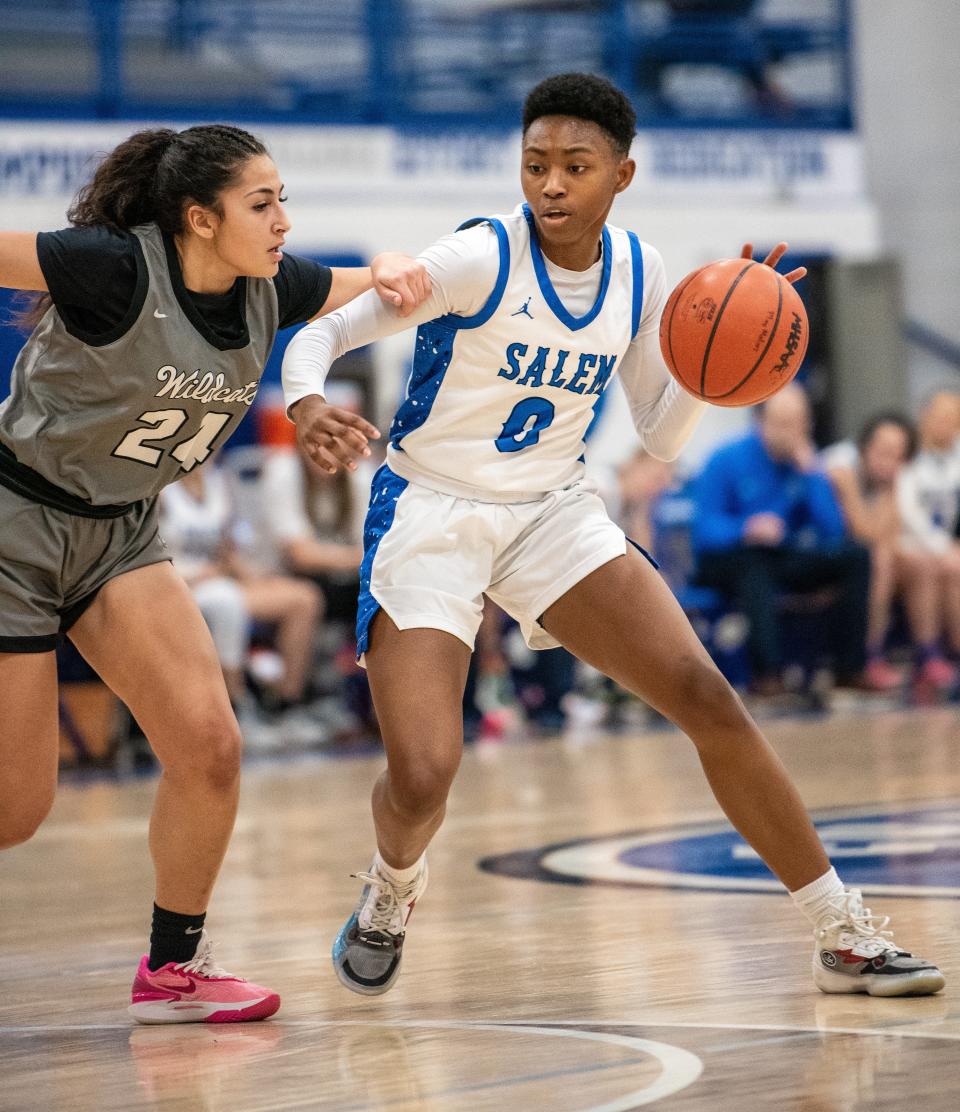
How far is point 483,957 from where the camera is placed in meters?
4.02

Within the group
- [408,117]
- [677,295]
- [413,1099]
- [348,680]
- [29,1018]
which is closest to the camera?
[413,1099]

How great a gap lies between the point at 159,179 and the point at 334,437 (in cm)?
62

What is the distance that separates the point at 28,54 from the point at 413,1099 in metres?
12.4

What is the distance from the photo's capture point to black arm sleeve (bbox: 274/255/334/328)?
367 centimetres

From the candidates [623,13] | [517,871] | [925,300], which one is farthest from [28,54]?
[517,871]

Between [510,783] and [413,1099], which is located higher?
[413,1099]

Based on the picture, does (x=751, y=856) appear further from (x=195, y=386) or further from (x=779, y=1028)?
(x=195, y=386)

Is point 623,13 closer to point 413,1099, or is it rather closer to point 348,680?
point 348,680

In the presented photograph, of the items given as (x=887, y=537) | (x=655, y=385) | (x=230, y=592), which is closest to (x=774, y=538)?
(x=887, y=537)

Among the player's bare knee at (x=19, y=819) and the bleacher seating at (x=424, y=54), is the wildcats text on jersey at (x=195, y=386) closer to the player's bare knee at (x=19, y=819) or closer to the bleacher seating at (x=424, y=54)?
the player's bare knee at (x=19, y=819)

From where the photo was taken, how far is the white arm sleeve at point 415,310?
143 inches

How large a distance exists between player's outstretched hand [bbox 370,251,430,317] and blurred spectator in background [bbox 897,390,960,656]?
800 centimetres

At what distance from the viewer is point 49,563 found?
135 inches

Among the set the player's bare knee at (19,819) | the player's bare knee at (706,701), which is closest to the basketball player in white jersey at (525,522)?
the player's bare knee at (706,701)
